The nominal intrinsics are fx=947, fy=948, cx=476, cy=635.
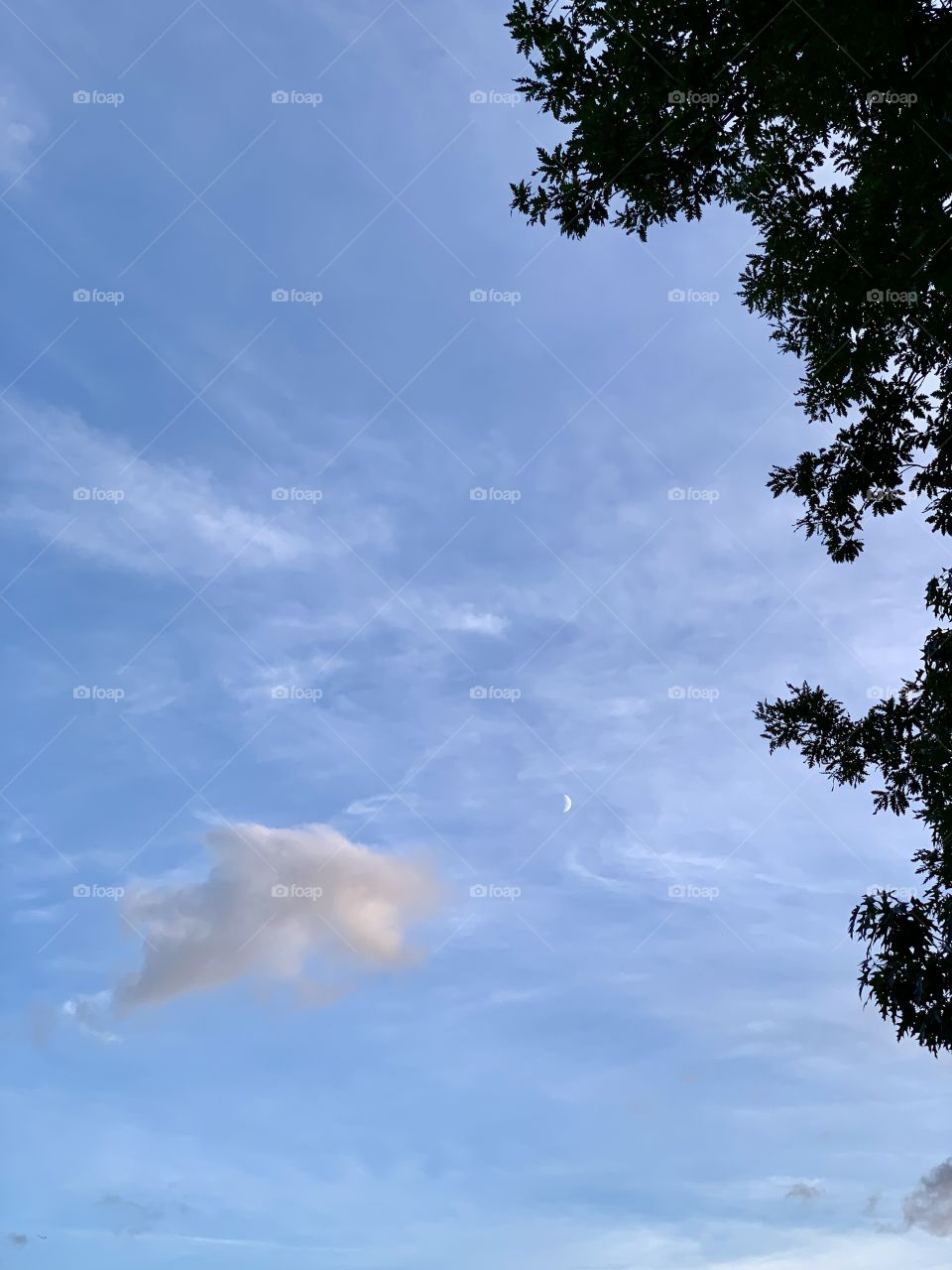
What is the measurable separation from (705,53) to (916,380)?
472 cm

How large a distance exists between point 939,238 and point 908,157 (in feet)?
2.96

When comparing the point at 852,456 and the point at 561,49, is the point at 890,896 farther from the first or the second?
the point at 561,49

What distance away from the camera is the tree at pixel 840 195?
8543 millimetres

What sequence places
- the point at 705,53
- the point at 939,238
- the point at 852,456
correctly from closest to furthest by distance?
the point at 939,238 → the point at 705,53 → the point at 852,456

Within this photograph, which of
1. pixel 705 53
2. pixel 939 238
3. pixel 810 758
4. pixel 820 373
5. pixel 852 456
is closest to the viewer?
pixel 939 238

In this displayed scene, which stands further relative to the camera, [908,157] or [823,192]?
[823,192]

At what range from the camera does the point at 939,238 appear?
8.50m

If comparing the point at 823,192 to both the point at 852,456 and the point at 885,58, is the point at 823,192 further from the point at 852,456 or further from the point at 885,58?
the point at 852,456

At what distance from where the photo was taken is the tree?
8543mm

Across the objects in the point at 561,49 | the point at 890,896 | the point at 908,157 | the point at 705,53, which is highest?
the point at 561,49

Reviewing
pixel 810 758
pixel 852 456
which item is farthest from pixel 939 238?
pixel 810 758

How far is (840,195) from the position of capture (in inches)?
417

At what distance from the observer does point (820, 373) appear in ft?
37.1

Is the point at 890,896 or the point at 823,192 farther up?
the point at 823,192
